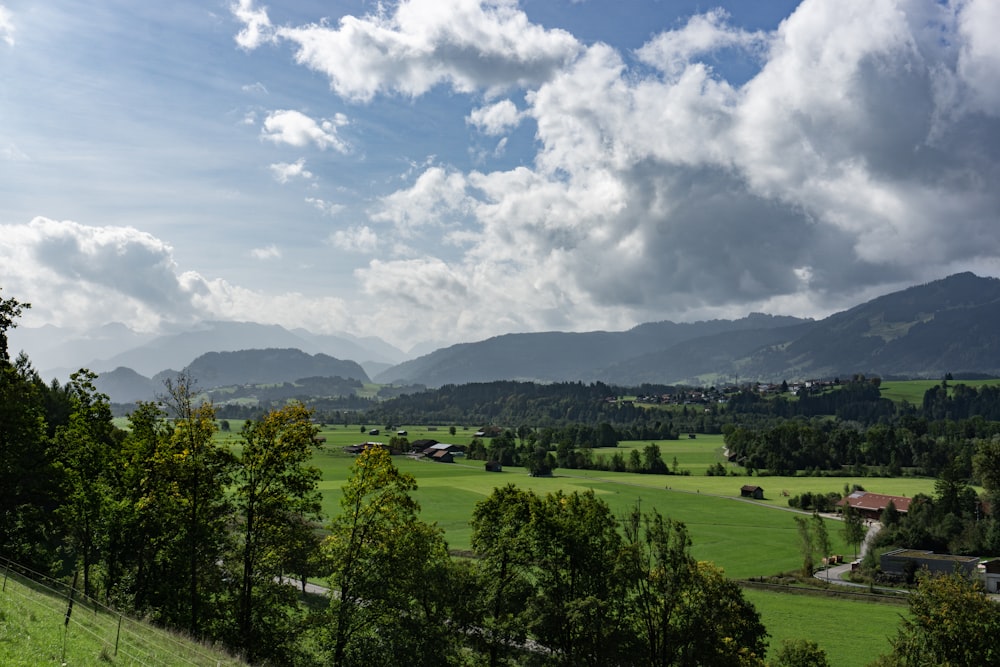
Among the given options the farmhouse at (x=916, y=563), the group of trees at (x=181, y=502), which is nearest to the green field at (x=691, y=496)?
the farmhouse at (x=916, y=563)

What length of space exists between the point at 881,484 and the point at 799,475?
22646 millimetres

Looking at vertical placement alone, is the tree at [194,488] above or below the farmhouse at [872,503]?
above

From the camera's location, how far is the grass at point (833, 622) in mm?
44375

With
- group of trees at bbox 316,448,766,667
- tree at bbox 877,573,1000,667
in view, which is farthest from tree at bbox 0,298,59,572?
tree at bbox 877,573,1000,667

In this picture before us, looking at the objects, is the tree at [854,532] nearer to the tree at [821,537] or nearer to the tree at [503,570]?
the tree at [821,537]

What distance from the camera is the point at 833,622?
5131 centimetres

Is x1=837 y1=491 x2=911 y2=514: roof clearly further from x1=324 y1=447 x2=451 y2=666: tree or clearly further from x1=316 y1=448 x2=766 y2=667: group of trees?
x1=324 y1=447 x2=451 y2=666: tree

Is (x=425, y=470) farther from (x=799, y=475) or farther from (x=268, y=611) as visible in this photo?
(x=268, y=611)

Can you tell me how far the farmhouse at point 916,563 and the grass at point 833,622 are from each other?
14.0 meters

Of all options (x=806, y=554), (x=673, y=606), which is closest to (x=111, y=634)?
(x=673, y=606)

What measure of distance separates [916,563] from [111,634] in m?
78.1

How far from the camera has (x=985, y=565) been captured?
69.1 m

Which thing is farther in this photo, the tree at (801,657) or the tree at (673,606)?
the tree at (801,657)

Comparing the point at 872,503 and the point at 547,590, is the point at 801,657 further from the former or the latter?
the point at 872,503
